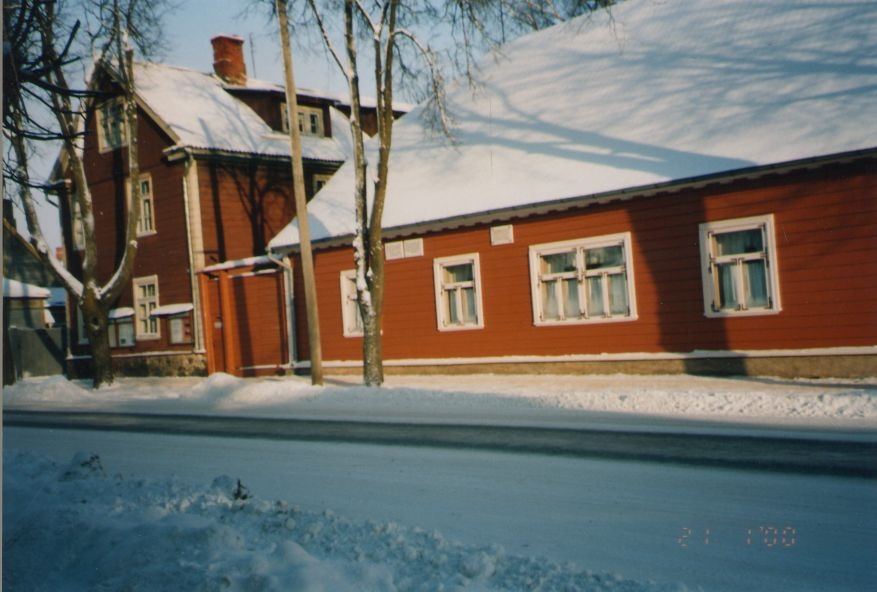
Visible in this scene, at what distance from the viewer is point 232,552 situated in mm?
4570

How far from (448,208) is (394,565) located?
1431cm

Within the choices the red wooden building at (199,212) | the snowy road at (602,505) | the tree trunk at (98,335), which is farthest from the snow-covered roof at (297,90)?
the snowy road at (602,505)

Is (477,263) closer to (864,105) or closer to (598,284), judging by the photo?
(598,284)

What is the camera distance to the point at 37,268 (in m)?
43.2

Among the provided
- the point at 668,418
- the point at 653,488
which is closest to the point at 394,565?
the point at 653,488

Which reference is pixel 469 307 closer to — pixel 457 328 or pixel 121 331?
pixel 457 328

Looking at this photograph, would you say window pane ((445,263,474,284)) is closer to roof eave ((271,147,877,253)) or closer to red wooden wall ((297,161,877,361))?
red wooden wall ((297,161,877,361))

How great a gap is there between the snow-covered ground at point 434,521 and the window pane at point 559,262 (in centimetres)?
690

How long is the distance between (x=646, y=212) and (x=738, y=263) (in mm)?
2014

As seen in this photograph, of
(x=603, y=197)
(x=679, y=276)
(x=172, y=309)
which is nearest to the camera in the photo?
(x=679, y=276)

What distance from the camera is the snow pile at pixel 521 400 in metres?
10.5

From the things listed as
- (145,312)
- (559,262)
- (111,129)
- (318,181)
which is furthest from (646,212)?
(111,129)

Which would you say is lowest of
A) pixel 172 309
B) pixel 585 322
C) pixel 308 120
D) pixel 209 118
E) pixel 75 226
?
pixel 585 322

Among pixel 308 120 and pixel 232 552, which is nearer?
pixel 232 552
